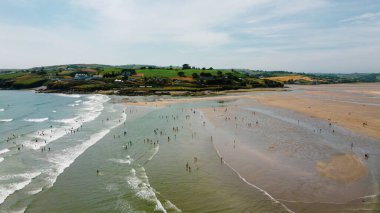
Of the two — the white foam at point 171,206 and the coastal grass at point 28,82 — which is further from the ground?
the coastal grass at point 28,82

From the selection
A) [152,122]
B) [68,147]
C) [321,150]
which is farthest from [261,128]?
[68,147]

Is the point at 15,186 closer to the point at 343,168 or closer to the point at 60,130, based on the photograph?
the point at 60,130

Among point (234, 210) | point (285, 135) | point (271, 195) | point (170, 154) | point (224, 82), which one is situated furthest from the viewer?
point (224, 82)

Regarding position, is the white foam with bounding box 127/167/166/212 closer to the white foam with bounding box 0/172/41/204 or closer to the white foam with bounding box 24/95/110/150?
the white foam with bounding box 0/172/41/204

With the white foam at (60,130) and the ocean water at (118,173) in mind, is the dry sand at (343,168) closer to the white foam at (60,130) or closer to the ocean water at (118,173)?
the ocean water at (118,173)

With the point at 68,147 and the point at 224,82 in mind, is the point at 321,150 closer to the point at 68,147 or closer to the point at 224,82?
the point at 68,147

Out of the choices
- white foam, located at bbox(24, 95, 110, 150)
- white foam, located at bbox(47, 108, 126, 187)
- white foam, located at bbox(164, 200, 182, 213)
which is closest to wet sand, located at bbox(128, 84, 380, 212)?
white foam, located at bbox(164, 200, 182, 213)

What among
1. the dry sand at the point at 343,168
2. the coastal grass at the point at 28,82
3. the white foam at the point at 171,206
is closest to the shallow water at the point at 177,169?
the white foam at the point at 171,206
